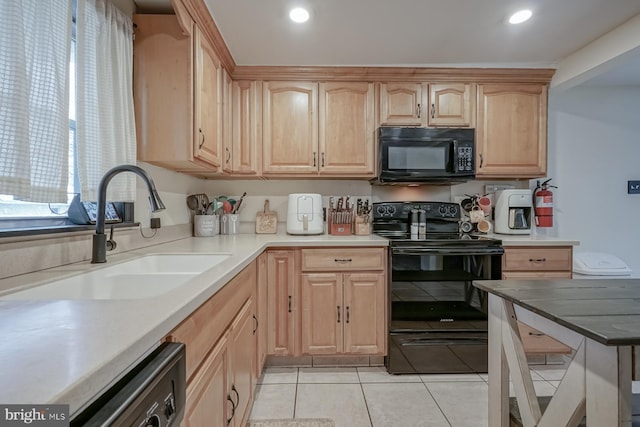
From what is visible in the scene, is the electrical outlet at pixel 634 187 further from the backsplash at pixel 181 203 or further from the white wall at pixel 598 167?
the backsplash at pixel 181 203

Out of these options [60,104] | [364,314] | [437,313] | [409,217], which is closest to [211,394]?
[60,104]

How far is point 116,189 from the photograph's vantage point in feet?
4.64

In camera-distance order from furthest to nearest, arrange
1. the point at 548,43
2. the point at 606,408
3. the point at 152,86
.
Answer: the point at 548,43
the point at 152,86
the point at 606,408

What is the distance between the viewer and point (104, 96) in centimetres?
135

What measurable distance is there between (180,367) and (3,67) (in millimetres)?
1003

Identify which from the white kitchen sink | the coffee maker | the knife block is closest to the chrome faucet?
the white kitchen sink

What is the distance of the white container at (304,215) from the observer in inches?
94.6

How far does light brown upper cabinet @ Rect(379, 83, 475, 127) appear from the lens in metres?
2.44

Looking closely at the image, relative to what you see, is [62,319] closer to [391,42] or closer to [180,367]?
[180,367]

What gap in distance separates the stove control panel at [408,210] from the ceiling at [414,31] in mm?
1130

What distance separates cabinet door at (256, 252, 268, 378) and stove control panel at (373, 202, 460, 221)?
110cm

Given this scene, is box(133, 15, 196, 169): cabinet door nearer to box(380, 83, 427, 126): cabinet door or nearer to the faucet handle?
the faucet handle

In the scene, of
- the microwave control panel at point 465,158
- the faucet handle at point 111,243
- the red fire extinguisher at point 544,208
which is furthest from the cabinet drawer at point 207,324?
the red fire extinguisher at point 544,208

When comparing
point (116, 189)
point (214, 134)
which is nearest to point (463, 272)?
point (214, 134)
